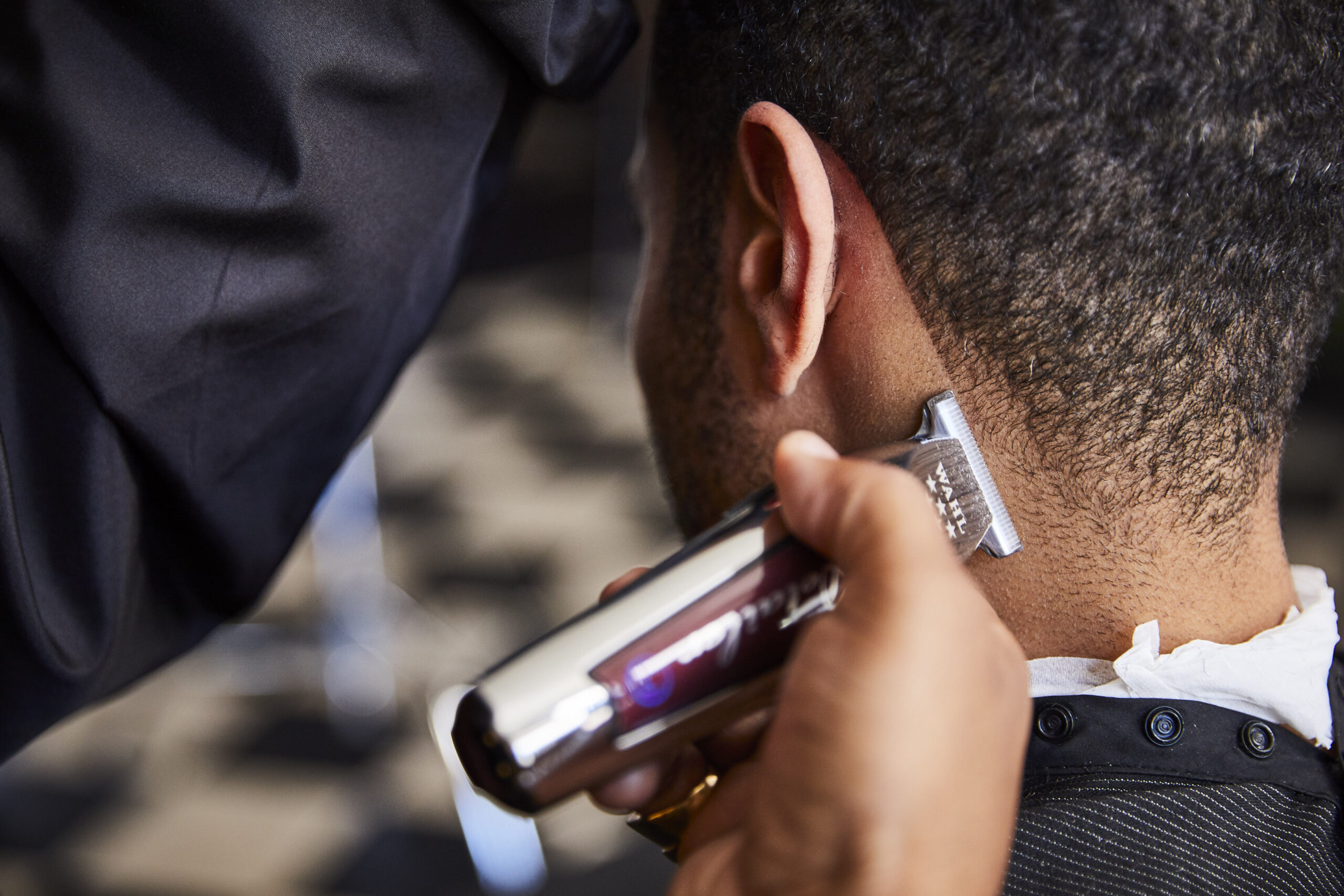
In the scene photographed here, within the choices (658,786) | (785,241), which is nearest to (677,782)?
(658,786)

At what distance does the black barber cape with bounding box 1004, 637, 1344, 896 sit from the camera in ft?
1.98

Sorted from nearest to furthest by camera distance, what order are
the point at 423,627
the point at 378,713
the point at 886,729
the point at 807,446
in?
the point at 886,729
the point at 807,446
the point at 378,713
the point at 423,627

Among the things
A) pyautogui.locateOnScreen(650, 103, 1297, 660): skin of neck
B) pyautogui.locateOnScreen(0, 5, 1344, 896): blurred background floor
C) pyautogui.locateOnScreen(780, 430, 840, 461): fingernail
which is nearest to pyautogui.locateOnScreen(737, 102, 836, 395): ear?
pyautogui.locateOnScreen(650, 103, 1297, 660): skin of neck

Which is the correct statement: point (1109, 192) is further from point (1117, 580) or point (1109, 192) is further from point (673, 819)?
point (673, 819)

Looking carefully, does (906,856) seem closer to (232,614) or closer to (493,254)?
(232,614)

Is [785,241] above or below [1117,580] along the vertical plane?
above

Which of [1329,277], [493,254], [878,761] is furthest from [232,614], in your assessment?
[493,254]

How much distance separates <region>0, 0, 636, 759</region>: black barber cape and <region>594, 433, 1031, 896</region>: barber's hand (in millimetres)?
437

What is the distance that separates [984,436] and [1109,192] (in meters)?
0.18

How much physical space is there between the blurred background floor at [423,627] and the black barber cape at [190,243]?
62 centimetres

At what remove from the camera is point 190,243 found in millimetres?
697

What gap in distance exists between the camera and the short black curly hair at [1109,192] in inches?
23.7

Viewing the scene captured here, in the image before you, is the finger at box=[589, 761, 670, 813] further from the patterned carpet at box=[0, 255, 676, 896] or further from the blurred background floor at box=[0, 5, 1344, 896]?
the patterned carpet at box=[0, 255, 676, 896]

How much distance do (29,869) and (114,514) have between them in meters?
1.36
